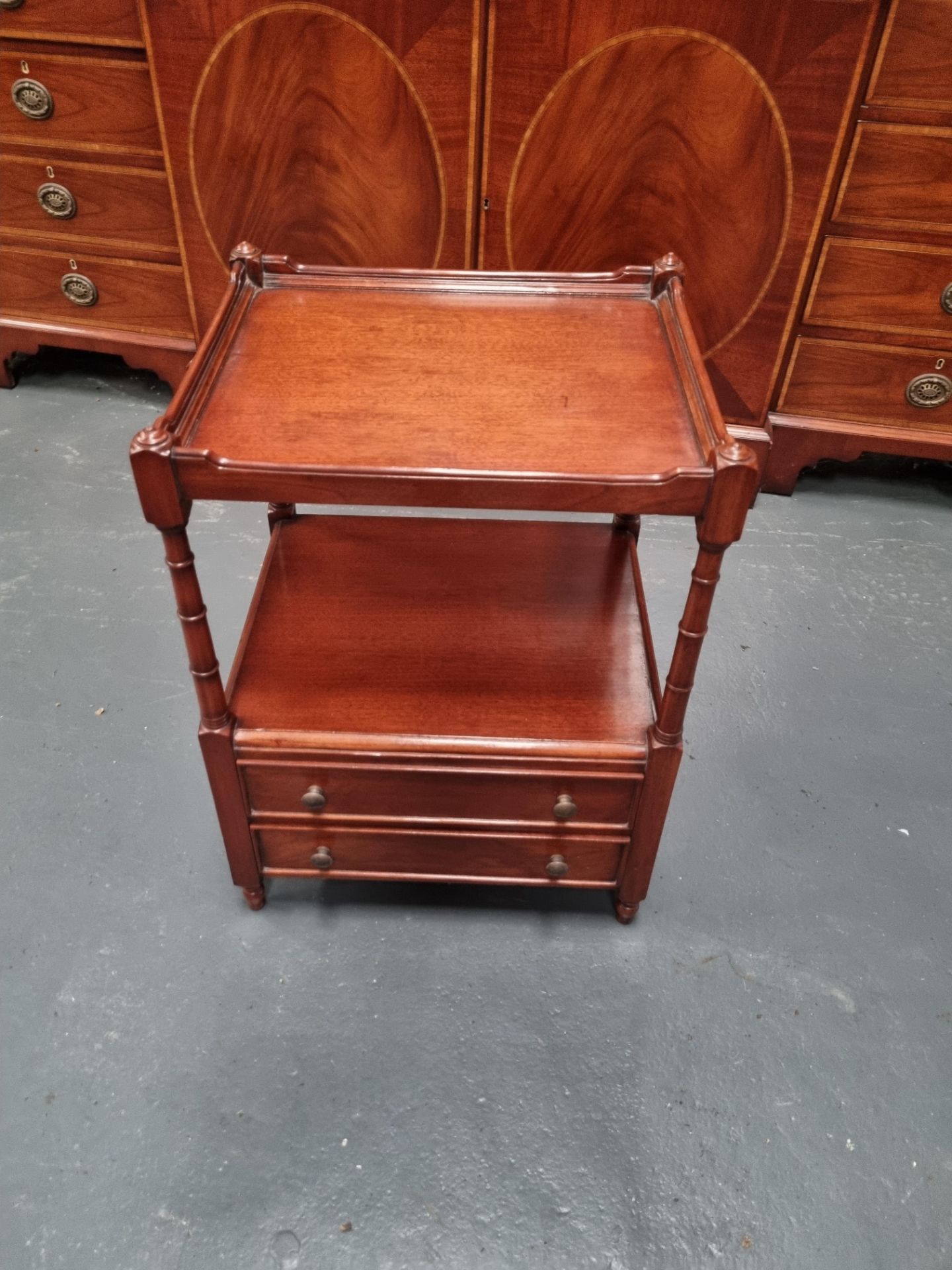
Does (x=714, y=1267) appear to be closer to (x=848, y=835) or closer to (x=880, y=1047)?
(x=880, y=1047)

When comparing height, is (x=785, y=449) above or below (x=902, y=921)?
above

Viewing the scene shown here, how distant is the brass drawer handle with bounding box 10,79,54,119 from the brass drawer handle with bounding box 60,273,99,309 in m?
0.35

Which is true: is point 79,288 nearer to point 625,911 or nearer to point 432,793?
point 432,793

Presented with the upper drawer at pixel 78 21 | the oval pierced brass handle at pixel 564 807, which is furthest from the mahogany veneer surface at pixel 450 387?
the upper drawer at pixel 78 21

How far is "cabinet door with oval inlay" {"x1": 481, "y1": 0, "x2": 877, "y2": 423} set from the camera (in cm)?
168

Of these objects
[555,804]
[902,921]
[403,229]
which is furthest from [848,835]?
[403,229]

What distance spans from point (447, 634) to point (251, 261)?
62cm

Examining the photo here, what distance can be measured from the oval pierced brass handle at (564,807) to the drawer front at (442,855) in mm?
58

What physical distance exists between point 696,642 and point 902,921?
0.68 meters

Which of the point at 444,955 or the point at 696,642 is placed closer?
the point at 696,642

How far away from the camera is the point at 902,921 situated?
4.75ft

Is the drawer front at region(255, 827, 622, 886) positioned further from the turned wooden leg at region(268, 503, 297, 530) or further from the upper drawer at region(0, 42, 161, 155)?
the upper drawer at region(0, 42, 161, 155)

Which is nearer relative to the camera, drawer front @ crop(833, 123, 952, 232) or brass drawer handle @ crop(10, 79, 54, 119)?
drawer front @ crop(833, 123, 952, 232)

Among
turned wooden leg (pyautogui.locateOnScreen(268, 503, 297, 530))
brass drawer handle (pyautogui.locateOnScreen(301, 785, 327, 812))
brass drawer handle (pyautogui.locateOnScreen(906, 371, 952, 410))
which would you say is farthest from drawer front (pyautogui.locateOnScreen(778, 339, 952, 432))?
brass drawer handle (pyautogui.locateOnScreen(301, 785, 327, 812))
